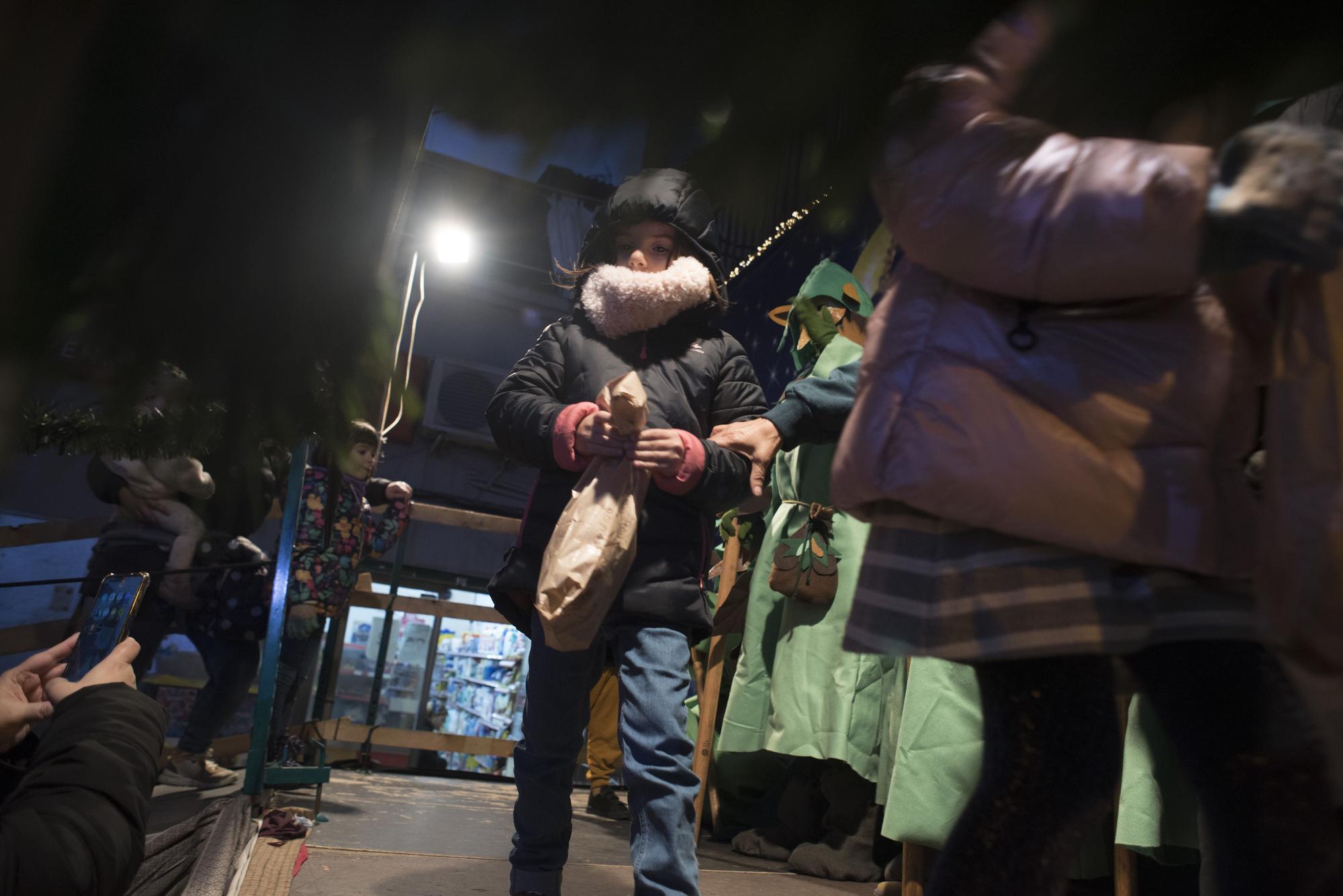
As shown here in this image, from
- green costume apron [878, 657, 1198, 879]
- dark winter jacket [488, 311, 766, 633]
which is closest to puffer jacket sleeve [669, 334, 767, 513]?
dark winter jacket [488, 311, 766, 633]

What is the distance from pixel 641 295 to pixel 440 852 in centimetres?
136

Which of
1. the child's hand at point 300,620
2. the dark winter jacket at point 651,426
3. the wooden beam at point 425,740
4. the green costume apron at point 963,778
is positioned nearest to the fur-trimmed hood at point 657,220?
the dark winter jacket at point 651,426

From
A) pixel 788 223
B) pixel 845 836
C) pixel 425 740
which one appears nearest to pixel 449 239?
pixel 788 223

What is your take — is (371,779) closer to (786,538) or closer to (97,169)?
(786,538)

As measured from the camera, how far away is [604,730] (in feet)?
12.7

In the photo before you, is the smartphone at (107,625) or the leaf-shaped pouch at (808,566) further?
the leaf-shaped pouch at (808,566)

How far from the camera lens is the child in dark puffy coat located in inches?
57.9

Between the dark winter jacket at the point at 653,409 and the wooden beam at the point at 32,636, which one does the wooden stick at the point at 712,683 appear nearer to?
the dark winter jacket at the point at 653,409

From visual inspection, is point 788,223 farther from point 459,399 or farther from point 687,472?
point 459,399

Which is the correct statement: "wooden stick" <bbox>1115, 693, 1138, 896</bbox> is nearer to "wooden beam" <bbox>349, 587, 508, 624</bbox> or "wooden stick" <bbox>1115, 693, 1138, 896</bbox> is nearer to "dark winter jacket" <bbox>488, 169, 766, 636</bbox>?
"dark winter jacket" <bbox>488, 169, 766, 636</bbox>

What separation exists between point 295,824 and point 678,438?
131cm

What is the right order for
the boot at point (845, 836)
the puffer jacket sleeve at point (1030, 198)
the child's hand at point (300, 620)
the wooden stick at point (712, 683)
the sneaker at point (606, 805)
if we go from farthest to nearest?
1. the sneaker at point (606, 805)
2. the child's hand at point (300, 620)
3. the wooden stick at point (712, 683)
4. the boot at point (845, 836)
5. the puffer jacket sleeve at point (1030, 198)

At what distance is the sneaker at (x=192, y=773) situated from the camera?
10.5ft

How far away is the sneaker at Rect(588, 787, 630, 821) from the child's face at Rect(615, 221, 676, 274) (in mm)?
2309
